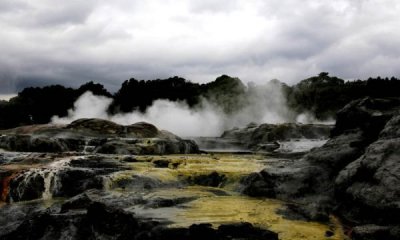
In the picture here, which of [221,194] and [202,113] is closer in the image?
[221,194]

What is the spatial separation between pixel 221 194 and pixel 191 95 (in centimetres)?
8791

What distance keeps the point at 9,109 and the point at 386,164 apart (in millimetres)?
72464

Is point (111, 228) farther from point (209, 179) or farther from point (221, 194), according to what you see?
point (209, 179)

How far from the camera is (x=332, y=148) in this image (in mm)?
18500

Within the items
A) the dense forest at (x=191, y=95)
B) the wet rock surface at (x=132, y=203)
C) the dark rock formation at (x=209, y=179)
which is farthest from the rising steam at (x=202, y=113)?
the dark rock formation at (x=209, y=179)

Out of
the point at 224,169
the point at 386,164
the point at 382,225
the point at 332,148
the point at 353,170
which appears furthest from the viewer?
the point at 224,169

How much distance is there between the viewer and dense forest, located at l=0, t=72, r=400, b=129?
270ft

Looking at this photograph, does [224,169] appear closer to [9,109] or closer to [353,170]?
[353,170]

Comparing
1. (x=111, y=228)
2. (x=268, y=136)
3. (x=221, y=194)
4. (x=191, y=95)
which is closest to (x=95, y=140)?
(x=221, y=194)

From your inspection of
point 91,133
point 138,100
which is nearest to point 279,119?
point 138,100

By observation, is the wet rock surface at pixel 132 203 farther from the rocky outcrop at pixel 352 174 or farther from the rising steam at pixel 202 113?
the rising steam at pixel 202 113

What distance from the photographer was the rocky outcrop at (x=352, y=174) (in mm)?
12844

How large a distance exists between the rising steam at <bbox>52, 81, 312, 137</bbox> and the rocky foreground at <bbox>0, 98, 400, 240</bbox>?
57.4 metres

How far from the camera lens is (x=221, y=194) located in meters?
18.0
